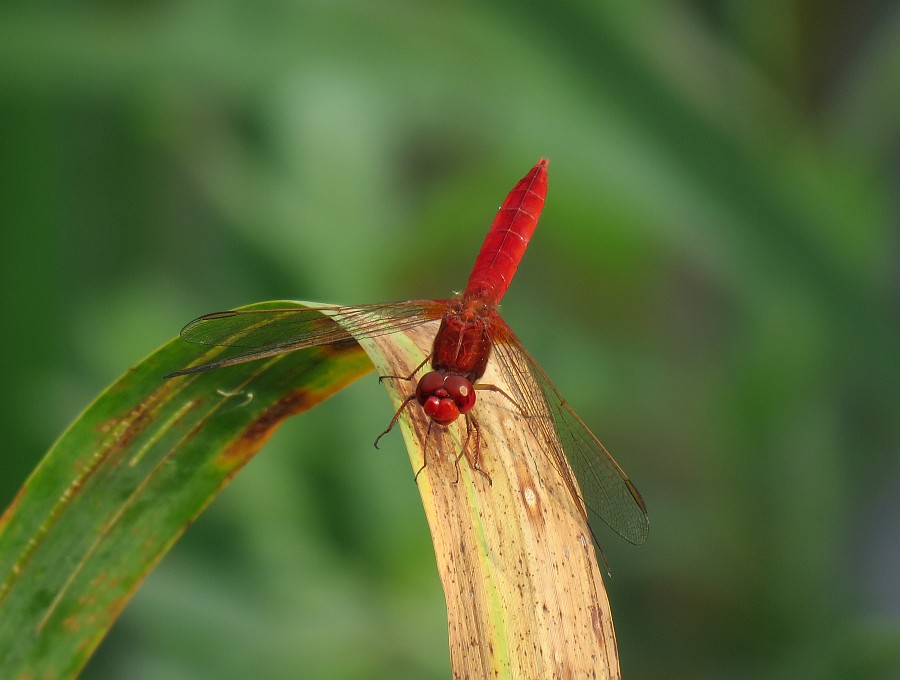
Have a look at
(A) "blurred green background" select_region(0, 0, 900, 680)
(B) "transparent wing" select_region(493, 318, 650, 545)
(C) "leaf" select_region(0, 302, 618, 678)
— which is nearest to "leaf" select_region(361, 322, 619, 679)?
(C) "leaf" select_region(0, 302, 618, 678)

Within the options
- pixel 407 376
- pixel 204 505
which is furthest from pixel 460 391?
pixel 204 505

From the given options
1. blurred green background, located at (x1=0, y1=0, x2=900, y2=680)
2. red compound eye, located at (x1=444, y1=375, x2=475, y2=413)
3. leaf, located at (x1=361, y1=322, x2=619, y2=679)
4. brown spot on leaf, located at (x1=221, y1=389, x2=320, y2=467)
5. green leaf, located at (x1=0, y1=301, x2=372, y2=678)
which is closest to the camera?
leaf, located at (x1=361, y1=322, x2=619, y2=679)

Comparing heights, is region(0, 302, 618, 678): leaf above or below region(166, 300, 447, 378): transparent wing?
below

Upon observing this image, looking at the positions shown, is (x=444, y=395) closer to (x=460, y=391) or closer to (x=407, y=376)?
(x=460, y=391)

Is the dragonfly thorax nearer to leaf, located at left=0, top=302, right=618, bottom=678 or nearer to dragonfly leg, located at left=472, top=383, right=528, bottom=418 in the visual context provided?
dragonfly leg, located at left=472, top=383, right=528, bottom=418

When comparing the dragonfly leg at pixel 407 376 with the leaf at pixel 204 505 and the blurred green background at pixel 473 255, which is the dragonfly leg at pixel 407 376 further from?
the blurred green background at pixel 473 255

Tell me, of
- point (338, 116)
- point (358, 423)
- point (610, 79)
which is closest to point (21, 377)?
point (358, 423)

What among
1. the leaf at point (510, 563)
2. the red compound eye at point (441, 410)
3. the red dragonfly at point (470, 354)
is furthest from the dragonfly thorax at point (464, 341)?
the leaf at point (510, 563)
